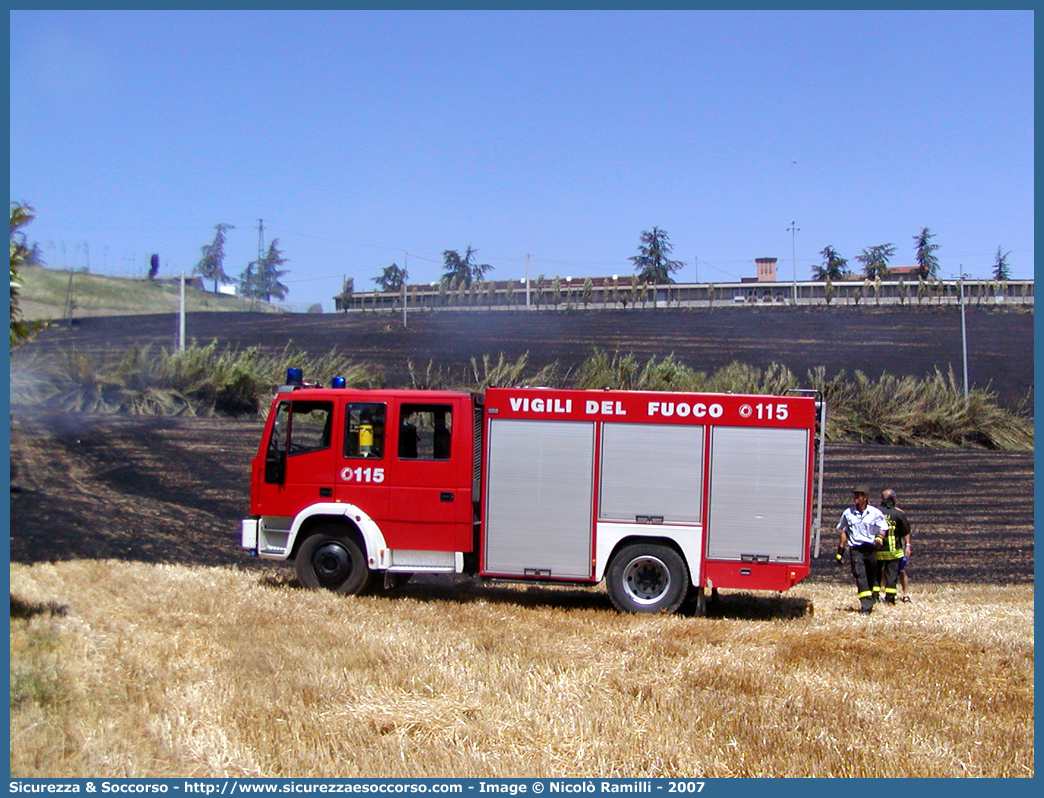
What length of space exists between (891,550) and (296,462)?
25.5 ft

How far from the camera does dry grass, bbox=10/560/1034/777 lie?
19.7 feet

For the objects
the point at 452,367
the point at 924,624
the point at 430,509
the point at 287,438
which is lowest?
the point at 924,624

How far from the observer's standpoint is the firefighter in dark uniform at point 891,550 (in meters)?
13.0

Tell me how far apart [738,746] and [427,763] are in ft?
6.50

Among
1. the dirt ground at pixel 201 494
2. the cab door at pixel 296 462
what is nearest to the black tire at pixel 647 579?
the cab door at pixel 296 462

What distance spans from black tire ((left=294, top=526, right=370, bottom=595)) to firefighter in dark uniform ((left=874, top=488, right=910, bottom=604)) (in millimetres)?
6478

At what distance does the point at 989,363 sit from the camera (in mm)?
30875

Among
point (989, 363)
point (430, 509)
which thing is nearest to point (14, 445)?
point (430, 509)

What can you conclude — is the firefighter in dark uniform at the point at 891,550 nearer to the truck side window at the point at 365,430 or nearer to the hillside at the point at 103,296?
the truck side window at the point at 365,430

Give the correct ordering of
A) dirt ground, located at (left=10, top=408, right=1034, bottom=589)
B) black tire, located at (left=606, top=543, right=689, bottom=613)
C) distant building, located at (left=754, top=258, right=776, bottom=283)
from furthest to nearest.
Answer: distant building, located at (left=754, top=258, right=776, bottom=283), dirt ground, located at (left=10, top=408, right=1034, bottom=589), black tire, located at (left=606, top=543, right=689, bottom=613)

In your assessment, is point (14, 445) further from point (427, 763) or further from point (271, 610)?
point (427, 763)

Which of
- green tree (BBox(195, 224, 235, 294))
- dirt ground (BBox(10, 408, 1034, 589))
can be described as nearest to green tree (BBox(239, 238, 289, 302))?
green tree (BBox(195, 224, 235, 294))

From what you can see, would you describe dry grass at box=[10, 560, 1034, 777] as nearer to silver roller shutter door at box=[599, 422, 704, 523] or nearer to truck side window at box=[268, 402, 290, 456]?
silver roller shutter door at box=[599, 422, 704, 523]

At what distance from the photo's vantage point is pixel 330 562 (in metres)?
11.9
